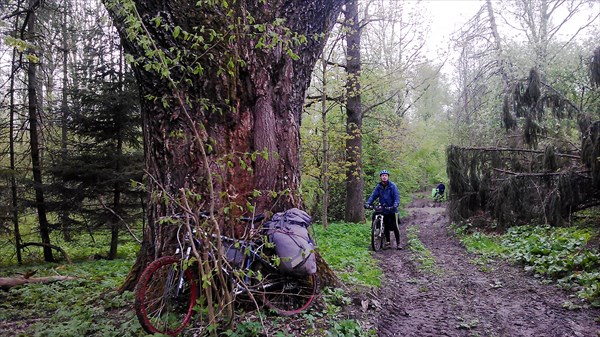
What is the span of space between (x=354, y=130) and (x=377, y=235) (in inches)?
213

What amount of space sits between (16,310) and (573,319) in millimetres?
5817

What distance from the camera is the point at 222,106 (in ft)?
12.6

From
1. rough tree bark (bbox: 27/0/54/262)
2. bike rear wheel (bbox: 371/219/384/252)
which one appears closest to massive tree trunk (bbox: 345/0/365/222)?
bike rear wheel (bbox: 371/219/384/252)

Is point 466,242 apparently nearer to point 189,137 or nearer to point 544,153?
point 544,153

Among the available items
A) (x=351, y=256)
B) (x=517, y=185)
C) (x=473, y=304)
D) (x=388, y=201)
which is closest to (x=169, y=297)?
(x=473, y=304)

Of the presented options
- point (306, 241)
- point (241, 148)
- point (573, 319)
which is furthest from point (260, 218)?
point (573, 319)

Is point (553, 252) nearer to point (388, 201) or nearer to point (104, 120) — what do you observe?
point (388, 201)

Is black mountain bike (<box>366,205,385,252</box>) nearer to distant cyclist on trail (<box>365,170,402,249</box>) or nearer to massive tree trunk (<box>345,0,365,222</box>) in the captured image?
distant cyclist on trail (<box>365,170,402,249</box>)

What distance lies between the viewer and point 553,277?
5.34m

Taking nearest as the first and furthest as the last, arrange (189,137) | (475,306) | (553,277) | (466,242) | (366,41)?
(189,137), (475,306), (553,277), (466,242), (366,41)

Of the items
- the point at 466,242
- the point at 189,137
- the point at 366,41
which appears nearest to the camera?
the point at 189,137

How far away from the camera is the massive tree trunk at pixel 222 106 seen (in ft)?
11.8

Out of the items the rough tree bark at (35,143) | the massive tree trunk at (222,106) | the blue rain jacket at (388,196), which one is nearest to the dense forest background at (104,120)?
the rough tree bark at (35,143)

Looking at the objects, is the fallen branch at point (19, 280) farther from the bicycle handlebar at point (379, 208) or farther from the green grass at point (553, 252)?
the green grass at point (553, 252)
